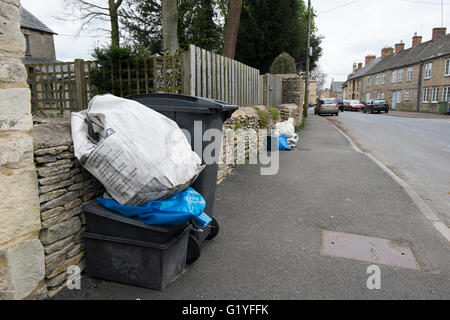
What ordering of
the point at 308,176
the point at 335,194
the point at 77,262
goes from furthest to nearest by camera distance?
the point at 308,176 → the point at 335,194 → the point at 77,262

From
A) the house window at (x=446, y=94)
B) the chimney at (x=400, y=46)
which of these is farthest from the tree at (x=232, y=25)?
the chimney at (x=400, y=46)

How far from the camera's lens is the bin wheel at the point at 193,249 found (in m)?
2.96

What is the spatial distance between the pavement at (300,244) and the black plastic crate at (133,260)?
80mm

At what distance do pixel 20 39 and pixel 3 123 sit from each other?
0.59 m

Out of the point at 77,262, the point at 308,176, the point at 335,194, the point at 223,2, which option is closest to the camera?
the point at 77,262

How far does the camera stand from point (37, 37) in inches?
1210

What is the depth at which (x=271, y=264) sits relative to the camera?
3.01 m

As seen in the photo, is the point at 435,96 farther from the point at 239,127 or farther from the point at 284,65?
the point at 239,127

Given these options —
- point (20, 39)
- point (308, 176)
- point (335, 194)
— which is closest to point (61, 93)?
point (20, 39)

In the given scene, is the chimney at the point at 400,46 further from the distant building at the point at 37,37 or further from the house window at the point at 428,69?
the distant building at the point at 37,37

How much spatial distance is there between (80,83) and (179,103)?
3682 millimetres

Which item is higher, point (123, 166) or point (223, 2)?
point (223, 2)
